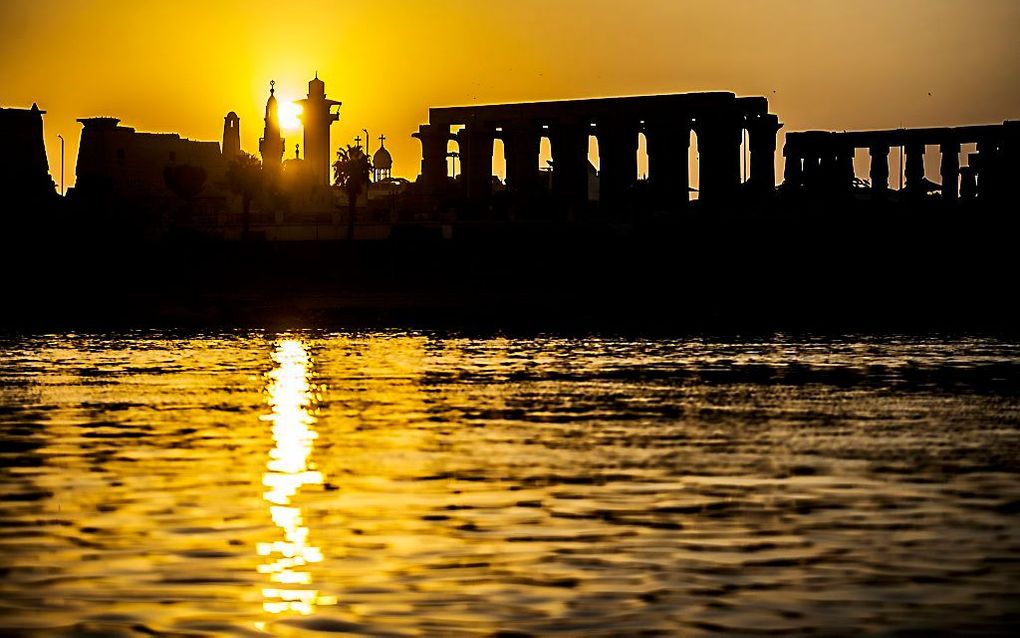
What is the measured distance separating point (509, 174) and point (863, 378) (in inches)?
4504

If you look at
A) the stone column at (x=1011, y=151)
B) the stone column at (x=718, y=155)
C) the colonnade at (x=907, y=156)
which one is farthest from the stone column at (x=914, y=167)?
the stone column at (x=718, y=155)

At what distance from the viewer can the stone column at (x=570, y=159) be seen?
15400cm

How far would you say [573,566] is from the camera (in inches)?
700

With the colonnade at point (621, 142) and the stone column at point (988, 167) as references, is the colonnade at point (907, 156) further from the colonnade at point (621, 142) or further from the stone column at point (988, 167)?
the colonnade at point (621, 142)

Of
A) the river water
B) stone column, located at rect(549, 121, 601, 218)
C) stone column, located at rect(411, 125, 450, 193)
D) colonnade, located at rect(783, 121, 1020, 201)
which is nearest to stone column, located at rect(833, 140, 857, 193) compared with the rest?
colonnade, located at rect(783, 121, 1020, 201)

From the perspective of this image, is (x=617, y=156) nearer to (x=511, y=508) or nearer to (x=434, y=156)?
(x=434, y=156)

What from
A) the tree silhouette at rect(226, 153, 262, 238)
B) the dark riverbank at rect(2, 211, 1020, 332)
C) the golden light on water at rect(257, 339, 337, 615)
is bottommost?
the golden light on water at rect(257, 339, 337, 615)

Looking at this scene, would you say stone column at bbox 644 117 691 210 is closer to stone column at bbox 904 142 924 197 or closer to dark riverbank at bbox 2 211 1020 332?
dark riverbank at bbox 2 211 1020 332

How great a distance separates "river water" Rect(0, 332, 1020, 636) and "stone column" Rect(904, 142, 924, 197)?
114 meters

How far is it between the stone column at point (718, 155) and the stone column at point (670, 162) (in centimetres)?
186

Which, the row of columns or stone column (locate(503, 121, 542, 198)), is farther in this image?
stone column (locate(503, 121, 542, 198))

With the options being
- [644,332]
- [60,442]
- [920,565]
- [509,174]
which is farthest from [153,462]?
[509,174]

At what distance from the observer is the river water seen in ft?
51.7

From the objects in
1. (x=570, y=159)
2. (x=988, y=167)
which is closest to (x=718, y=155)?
(x=570, y=159)
